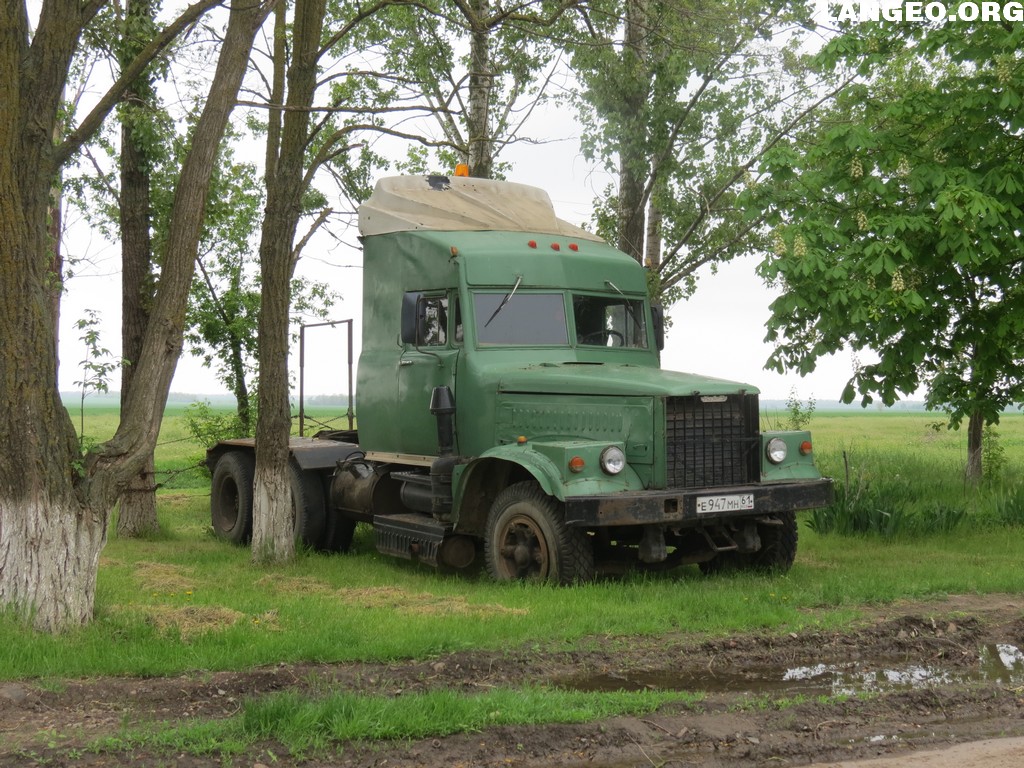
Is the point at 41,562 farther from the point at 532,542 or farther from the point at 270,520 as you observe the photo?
the point at 532,542

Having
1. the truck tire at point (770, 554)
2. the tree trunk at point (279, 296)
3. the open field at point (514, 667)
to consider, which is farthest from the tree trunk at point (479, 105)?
the truck tire at point (770, 554)

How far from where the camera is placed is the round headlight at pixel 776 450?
1001 cm

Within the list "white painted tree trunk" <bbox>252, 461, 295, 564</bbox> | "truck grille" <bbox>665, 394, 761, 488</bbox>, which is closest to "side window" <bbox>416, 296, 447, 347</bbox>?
"white painted tree trunk" <bbox>252, 461, 295, 564</bbox>

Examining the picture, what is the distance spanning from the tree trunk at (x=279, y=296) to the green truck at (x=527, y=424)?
2.82 ft

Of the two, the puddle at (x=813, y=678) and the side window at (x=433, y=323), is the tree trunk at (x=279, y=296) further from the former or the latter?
the puddle at (x=813, y=678)

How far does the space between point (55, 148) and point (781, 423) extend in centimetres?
1644

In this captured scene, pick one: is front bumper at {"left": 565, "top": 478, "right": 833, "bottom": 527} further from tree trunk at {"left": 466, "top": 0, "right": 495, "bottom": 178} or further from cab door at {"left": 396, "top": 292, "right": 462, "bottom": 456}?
tree trunk at {"left": 466, "top": 0, "right": 495, "bottom": 178}

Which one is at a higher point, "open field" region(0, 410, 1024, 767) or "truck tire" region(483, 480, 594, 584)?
"truck tire" region(483, 480, 594, 584)

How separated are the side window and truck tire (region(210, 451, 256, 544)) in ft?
11.7

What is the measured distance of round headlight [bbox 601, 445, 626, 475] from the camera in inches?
363

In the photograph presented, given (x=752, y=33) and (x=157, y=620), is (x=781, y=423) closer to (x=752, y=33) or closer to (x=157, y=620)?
(x=752, y=33)

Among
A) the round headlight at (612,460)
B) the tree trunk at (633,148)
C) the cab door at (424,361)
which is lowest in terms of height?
the round headlight at (612,460)

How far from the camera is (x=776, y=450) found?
1002 cm

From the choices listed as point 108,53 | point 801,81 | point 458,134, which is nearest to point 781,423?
point 801,81
